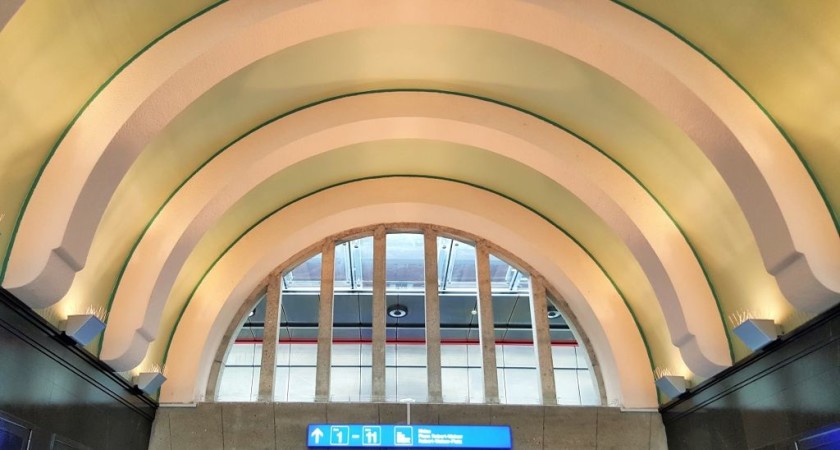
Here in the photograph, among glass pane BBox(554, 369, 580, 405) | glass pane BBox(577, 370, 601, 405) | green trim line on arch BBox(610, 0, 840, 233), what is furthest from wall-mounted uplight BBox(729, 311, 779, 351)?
glass pane BBox(554, 369, 580, 405)

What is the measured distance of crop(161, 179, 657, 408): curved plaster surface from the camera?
12164mm

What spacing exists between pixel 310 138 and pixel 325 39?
183 centimetres

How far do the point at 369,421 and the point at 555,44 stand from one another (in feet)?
23.2

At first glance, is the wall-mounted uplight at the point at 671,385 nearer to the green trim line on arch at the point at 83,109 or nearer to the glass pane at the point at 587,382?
the glass pane at the point at 587,382

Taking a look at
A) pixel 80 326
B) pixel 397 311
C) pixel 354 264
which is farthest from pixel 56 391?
pixel 397 311

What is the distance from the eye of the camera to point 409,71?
10125 millimetres

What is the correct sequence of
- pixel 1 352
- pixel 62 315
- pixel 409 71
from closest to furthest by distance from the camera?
pixel 1 352 < pixel 62 315 < pixel 409 71

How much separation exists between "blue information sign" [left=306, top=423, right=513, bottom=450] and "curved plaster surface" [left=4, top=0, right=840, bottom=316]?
5.32 metres

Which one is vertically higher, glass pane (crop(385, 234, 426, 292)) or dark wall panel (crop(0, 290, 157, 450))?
glass pane (crop(385, 234, 426, 292))

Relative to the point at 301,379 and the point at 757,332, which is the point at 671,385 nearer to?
the point at 757,332

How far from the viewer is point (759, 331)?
→ 8.51 meters

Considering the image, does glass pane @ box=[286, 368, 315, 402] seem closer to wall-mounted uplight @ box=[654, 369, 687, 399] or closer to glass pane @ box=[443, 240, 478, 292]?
glass pane @ box=[443, 240, 478, 292]

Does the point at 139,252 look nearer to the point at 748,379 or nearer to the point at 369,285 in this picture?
the point at 369,285

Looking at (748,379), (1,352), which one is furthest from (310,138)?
(748,379)
